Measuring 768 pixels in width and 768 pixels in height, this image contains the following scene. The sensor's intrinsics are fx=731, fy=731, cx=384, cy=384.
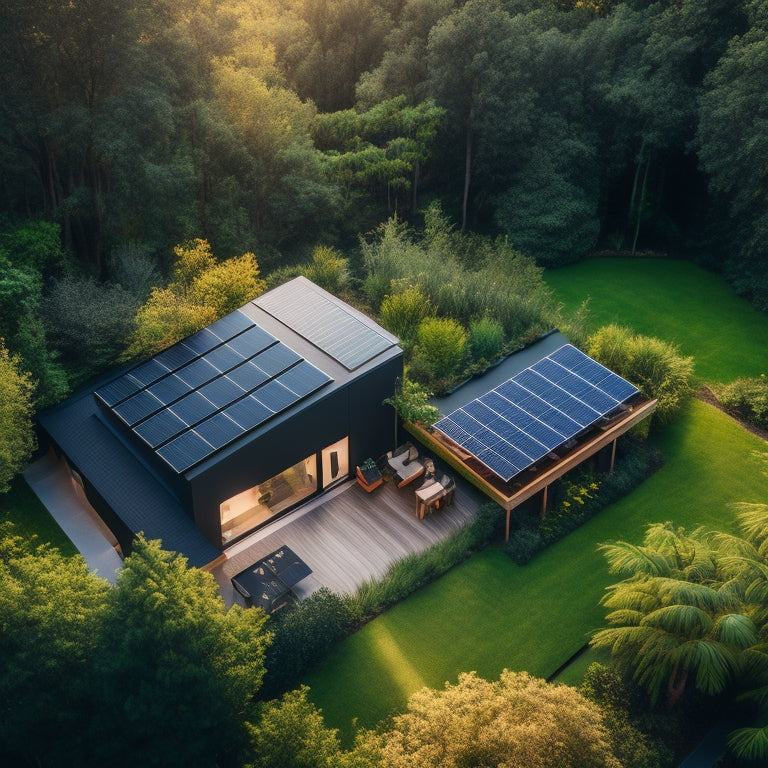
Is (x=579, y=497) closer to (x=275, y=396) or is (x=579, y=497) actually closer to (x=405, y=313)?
(x=405, y=313)

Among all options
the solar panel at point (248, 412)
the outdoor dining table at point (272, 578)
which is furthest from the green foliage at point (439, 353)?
the outdoor dining table at point (272, 578)

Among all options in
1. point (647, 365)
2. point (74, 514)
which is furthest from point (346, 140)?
point (74, 514)

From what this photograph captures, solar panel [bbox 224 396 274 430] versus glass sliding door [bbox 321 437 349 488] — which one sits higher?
solar panel [bbox 224 396 274 430]

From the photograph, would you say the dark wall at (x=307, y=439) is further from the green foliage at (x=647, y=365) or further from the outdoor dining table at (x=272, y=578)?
the green foliage at (x=647, y=365)

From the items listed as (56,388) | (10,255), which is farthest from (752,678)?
(10,255)

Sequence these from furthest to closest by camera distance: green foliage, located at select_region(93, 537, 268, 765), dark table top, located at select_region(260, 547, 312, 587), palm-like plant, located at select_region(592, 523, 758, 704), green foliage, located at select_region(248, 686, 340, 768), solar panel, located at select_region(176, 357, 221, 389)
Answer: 1. solar panel, located at select_region(176, 357, 221, 389)
2. dark table top, located at select_region(260, 547, 312, 587)
3. palm-like plant, located at select_region(592, 523, 758, 704)
4. green foliage, located at select_region(248, 686, 340, 768)
5. green foliage, located at select_region(93, 537, 268, 765)

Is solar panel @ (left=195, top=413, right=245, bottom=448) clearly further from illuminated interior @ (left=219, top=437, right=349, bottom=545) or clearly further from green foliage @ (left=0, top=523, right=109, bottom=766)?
green foliage @ (left=0, top=523, right=109, bottom=766)

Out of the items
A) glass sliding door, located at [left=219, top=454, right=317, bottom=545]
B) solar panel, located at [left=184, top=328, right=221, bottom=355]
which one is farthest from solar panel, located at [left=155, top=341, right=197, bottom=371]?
glass sliding door, located at [left=219, top=454, right=317, bottom=545]

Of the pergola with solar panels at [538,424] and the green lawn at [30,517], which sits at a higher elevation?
the pergola with solar panels at [538,424]
